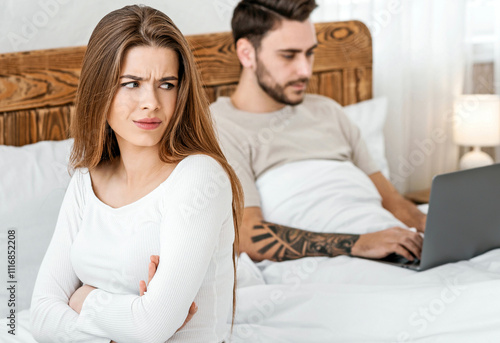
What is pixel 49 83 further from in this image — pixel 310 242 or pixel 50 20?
pixel 310 242

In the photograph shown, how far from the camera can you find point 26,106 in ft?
5.18

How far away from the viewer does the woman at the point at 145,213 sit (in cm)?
91

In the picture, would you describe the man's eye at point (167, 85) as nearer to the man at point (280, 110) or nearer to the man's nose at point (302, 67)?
the man at point (280, 110)

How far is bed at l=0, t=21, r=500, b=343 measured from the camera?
3.81 ft

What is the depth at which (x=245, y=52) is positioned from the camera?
1924mm

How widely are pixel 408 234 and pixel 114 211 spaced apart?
76 centimetres

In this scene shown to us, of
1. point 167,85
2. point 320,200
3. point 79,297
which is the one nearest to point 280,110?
point 320,200

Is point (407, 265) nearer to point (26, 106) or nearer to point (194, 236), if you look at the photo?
point (194, 236)

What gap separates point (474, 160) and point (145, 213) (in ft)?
6.49

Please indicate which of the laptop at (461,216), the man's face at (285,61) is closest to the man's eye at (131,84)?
the laptop at (461,216)

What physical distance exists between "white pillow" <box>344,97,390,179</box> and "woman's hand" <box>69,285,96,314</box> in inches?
54.2

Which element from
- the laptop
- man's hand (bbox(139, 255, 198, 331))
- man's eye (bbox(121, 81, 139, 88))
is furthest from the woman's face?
the laptop

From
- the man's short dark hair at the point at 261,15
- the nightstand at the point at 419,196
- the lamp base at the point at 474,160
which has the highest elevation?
the man's short dark hair at the point at 261,15

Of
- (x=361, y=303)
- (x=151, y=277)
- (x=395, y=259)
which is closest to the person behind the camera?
(x=151, y=277)
